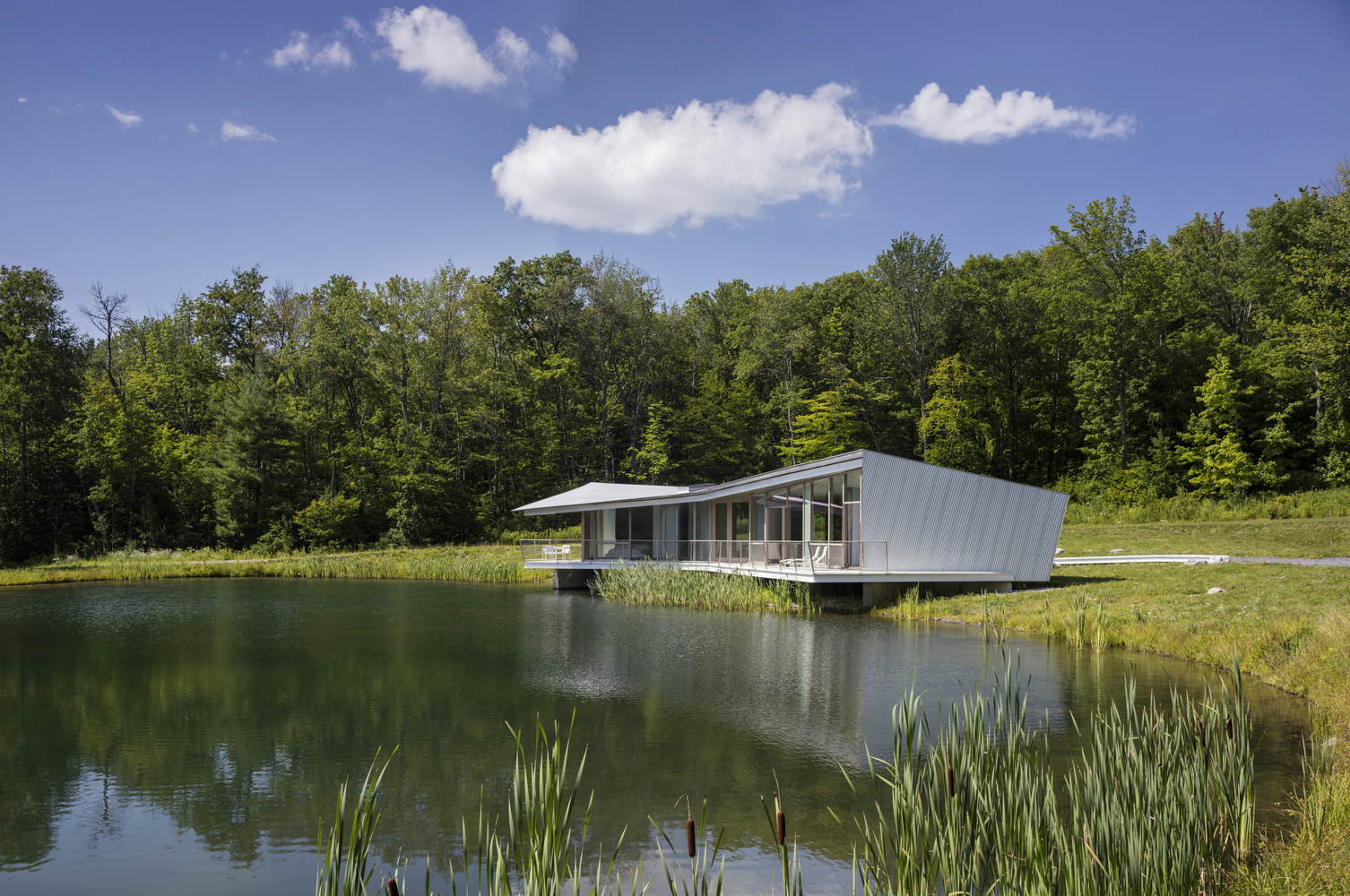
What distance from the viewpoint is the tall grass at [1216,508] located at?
92.6ft

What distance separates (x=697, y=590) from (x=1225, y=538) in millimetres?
17915

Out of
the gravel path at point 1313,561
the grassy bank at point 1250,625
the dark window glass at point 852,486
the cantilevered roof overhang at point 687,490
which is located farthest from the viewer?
the cantilevered roof overhang at point 687,490

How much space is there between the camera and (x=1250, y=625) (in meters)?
12.6

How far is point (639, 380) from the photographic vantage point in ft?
152

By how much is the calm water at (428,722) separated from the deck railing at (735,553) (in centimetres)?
253

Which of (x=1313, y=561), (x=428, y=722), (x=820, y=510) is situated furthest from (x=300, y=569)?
(x=1313, y=561)

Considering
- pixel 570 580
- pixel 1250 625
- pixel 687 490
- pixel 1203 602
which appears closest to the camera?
pixel 1250 625

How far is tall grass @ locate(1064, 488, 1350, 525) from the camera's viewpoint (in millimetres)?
28216

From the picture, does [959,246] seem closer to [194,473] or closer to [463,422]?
[463,422]

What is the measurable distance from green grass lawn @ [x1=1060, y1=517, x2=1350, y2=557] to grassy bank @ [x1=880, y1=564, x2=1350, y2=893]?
521 centimetres

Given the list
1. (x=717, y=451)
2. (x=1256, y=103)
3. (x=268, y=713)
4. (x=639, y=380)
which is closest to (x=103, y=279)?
(x=639, y=380)

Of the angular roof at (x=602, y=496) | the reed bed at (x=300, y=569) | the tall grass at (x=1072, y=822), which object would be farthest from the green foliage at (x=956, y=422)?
the tall grass at (x=1072, y=822)

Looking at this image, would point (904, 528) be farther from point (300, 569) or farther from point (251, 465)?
point (251, 465)

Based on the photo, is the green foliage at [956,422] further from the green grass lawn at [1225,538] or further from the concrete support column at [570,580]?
the concrete support column at [570,580]
